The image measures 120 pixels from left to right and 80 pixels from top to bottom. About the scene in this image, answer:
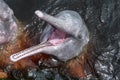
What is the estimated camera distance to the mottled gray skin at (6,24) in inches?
175

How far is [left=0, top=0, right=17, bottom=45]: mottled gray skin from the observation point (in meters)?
4.45

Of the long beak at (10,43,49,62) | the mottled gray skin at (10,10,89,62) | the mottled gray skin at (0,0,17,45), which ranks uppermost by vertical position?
the mottled gray skin at (0,0,17,45)

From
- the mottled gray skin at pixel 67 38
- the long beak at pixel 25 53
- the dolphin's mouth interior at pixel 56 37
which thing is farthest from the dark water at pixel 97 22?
the long beak at pixel 25 53

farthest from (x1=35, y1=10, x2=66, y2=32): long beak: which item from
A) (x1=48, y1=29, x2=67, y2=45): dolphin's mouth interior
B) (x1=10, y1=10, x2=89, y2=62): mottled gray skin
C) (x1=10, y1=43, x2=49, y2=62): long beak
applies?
(x1=10, y1=43, x2=49, y2=62): long beak

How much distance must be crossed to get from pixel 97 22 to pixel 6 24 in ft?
4.70

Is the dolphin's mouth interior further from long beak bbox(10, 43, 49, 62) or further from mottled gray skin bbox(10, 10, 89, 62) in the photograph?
long beak bbox(10, 43, 49, 62)

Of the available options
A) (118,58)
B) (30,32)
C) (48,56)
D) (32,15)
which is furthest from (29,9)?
(118,58)

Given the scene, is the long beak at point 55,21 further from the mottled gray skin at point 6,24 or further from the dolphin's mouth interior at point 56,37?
the mottled gray skin at point 6,24

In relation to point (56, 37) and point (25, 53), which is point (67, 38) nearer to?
point (56, 37)

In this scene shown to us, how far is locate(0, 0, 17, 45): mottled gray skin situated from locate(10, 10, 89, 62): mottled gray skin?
1.45ft

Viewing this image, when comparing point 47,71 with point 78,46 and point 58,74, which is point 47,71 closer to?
point 58,74

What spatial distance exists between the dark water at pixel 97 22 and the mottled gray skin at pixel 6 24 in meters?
0.41

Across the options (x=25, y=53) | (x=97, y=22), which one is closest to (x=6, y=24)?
(x=25, y=53)

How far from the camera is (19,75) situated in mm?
4887
